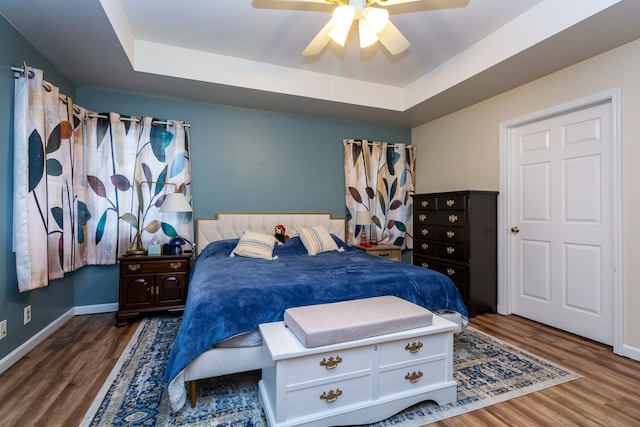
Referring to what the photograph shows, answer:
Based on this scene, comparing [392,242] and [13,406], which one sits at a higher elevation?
[392,242]

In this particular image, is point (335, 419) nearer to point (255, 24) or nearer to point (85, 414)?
point (85, 414)

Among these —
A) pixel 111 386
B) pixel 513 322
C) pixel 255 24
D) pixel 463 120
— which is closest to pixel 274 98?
pixel 255 24

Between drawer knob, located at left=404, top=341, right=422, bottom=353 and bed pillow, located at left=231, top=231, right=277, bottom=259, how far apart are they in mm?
1797

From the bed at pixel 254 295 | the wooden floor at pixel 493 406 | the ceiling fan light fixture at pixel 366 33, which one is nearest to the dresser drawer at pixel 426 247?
the bed at pixel 254 295

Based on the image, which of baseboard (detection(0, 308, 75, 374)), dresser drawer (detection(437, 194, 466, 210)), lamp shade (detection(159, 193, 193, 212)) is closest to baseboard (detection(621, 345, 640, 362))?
dresser drawer (detection(437, 194, 466, 210))

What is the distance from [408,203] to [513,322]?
2.09 meters

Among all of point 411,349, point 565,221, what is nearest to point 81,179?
point 411,349

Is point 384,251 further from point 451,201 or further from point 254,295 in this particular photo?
point 254,295

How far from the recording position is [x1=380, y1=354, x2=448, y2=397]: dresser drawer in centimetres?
170

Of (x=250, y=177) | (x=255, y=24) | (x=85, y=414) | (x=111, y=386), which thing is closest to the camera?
(x=85, y=414)

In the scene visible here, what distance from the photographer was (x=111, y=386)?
1984 millimetres

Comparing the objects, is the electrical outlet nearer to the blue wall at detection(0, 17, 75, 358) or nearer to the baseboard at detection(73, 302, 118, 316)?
the blue wall at detection(0, 17, 75, 358)

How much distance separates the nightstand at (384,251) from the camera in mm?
4138

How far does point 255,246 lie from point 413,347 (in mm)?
1974
